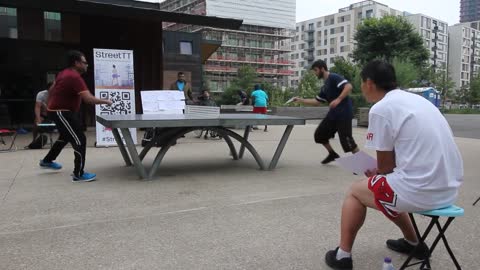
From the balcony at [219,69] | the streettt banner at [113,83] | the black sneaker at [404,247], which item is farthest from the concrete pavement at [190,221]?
the balcony at [219,69]

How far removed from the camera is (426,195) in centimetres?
258

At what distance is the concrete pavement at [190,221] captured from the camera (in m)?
3.28

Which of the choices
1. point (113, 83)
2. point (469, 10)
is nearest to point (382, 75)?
point (113, 83)

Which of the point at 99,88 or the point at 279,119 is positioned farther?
the point at 99,88

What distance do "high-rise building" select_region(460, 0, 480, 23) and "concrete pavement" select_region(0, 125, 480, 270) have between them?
199557 millimetres

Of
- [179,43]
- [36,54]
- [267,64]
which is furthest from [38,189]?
[267,64]

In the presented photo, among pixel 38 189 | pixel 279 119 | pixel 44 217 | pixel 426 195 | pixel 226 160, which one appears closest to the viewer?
pixel 426 195

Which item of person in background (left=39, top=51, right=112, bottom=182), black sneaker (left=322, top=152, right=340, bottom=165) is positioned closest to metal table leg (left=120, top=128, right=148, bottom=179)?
person in background (left=39, top=51, right=112, bottom=182)

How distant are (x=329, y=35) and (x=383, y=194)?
128 meters

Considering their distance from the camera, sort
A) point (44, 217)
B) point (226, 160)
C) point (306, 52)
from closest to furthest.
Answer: point (44, 217) < point (226, 160) < point (306, 52)

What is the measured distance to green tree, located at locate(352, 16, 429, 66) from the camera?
38531 mm

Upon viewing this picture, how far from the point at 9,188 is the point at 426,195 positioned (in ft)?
16.8

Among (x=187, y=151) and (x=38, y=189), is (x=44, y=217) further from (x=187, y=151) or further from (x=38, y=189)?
(x=187, y=151)

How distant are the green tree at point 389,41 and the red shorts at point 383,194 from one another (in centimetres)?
3757
